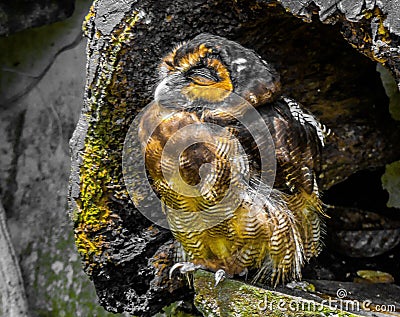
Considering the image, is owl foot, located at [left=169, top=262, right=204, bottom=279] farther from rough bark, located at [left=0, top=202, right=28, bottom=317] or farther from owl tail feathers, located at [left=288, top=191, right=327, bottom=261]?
rough bark, located at [left=0, top=202, right=28, bottom=317]

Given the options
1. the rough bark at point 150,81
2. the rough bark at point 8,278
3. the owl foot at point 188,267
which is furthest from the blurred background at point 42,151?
the owl foot at point 188,267

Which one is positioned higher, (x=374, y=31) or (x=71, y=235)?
(x=374, y=31)

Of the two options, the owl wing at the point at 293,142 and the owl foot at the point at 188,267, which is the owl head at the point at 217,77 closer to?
the owl wing at the point at 293,142

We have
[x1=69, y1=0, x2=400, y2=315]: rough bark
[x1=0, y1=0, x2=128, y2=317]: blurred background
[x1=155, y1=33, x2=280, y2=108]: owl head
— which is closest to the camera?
[x1=155, y1=33, x2=280, y2=108]: owl head

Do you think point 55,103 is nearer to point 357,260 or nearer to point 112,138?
point 112,138

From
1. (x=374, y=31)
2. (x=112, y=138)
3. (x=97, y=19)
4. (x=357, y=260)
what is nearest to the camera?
(x=374, y=31)

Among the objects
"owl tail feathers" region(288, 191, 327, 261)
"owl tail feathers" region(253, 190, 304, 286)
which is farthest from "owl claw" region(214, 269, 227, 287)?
"owl tail feathers" region(288, 191, 327, 261)

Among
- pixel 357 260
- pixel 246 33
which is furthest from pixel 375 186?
pixel 246 33

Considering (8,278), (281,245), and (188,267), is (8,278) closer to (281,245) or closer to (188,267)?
(188,267)
